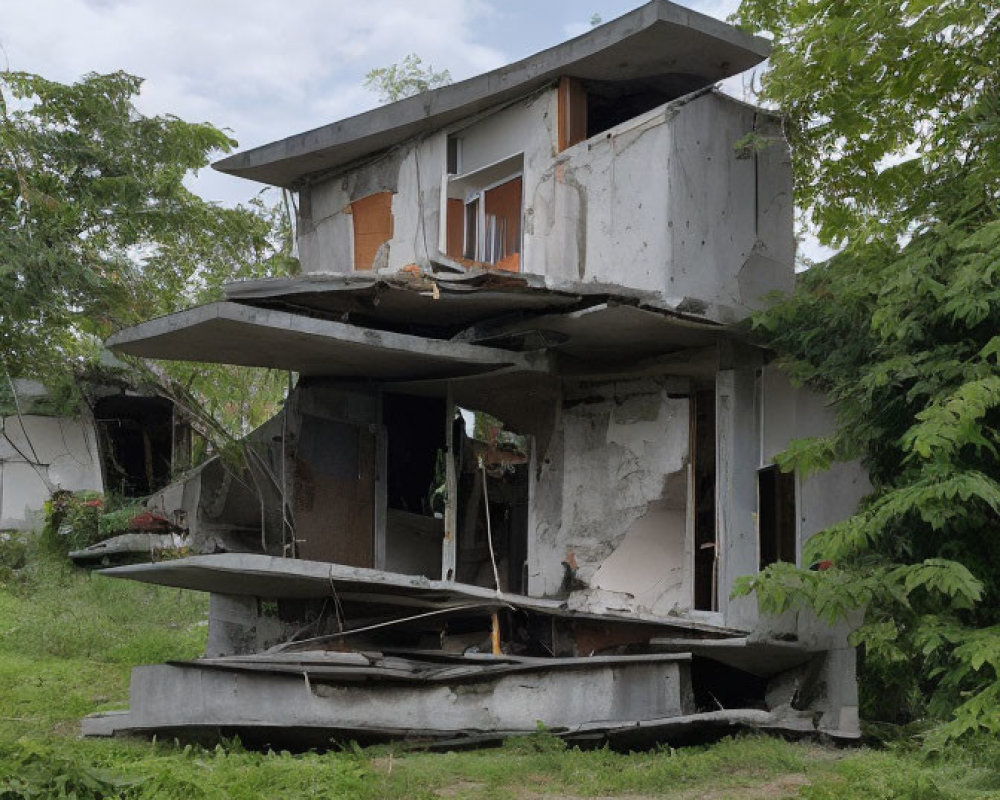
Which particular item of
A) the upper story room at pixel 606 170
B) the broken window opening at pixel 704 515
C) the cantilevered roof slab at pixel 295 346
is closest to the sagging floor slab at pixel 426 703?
the broken window opening at pixel 704 515

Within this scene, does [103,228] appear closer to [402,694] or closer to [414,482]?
[414,482]

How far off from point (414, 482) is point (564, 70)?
16.0 ft

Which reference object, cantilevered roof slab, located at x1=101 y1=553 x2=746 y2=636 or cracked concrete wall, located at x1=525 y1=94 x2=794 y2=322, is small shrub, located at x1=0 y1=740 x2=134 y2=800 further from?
cracked concrete wall, located at x1=525 y1=94 x2=794 y2=322

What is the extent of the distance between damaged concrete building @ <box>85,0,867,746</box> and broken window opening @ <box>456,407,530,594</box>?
0.04m

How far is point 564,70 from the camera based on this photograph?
12.2m

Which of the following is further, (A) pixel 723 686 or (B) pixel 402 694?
(A) pixel 723 686

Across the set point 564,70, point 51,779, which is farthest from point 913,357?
point 51,779

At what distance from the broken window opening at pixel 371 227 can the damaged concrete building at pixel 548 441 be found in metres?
0.66

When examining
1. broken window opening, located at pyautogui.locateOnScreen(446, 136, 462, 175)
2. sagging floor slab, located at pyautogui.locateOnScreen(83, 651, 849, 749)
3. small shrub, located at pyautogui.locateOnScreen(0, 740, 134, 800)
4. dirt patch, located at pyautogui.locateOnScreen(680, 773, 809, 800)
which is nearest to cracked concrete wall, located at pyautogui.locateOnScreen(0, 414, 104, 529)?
broken window opening, located at pyautogui.locateOnScreen(446, 136, 462, 175)

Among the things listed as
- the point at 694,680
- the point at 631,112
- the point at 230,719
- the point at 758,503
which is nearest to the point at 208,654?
the point at 230,719

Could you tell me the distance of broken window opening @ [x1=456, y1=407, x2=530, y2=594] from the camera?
13.3m

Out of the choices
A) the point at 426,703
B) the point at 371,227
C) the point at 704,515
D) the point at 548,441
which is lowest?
the point at 426,703

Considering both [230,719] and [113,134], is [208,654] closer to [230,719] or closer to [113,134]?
[230,719]

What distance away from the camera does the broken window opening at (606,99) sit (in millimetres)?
12273
